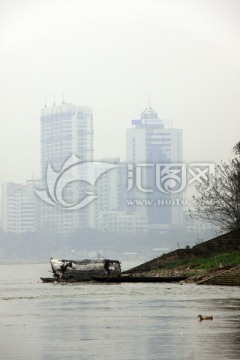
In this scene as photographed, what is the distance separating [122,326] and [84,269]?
39921 mm

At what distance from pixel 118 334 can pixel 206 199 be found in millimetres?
60932

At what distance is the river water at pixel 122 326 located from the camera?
2577cm

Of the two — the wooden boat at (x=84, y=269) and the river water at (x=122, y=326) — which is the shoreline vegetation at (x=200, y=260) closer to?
the wooden boat at (x=84, y=269)

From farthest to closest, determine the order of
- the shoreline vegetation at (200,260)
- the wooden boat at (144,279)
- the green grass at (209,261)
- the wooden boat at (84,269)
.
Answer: the wooden boat at (84,269) → the green grass at (209,261) → the shoreline vegetation at (200,260) → the wooden boat at (144,279)

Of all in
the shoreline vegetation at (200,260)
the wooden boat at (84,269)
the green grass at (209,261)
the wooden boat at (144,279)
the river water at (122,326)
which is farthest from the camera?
the wooden boat at (84,269)

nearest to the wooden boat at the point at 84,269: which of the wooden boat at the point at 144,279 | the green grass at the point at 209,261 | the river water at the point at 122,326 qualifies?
the wooden boat at the point at 144,279

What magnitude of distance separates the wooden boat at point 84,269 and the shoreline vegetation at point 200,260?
3.23 meters

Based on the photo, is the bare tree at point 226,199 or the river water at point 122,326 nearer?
the river water at point 122,326

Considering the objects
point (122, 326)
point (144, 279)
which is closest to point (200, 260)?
point (144, 279)

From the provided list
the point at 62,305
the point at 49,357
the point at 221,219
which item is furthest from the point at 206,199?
the point at 49,357

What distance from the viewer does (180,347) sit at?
26.5 metres

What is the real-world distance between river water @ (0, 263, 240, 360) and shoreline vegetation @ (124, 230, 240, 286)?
17522 millimetres

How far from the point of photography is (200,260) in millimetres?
73812

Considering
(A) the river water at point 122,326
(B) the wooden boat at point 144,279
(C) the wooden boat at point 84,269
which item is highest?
(C) the wooden boat at point 84,269
